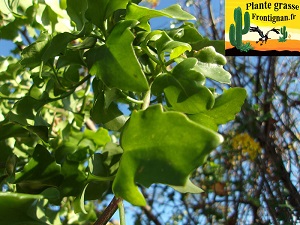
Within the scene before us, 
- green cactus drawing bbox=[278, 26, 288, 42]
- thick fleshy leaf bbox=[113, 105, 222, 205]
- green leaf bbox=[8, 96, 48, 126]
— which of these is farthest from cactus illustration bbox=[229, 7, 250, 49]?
thick fleshy leaf bbox=[113, 105, 222, 205]

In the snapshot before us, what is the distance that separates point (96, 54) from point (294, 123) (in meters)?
1.59

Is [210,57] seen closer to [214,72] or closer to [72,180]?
[214,72]

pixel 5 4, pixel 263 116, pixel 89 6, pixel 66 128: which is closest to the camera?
pixel 89 6

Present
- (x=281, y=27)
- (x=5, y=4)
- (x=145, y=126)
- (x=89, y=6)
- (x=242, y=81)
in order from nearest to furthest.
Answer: (x=145, y=126) → (x=89, y=6) → (x=5, y=4) → (x=281, y=27) → (x=242, y=81)

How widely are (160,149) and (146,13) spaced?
0.56 feet

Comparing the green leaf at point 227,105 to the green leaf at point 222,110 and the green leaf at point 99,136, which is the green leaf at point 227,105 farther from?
the green leaf at point 99,136

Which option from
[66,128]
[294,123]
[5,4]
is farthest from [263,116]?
[5,4]

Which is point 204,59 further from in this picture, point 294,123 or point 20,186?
point 294,123

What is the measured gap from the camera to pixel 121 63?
1.32 feet

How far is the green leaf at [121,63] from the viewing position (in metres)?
0.39

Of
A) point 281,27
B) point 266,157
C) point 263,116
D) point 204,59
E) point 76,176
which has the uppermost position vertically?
point 204,59

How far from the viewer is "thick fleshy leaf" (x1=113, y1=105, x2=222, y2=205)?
297mm

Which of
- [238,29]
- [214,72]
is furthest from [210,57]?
[238,29]

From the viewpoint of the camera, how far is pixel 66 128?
0.83 metres
